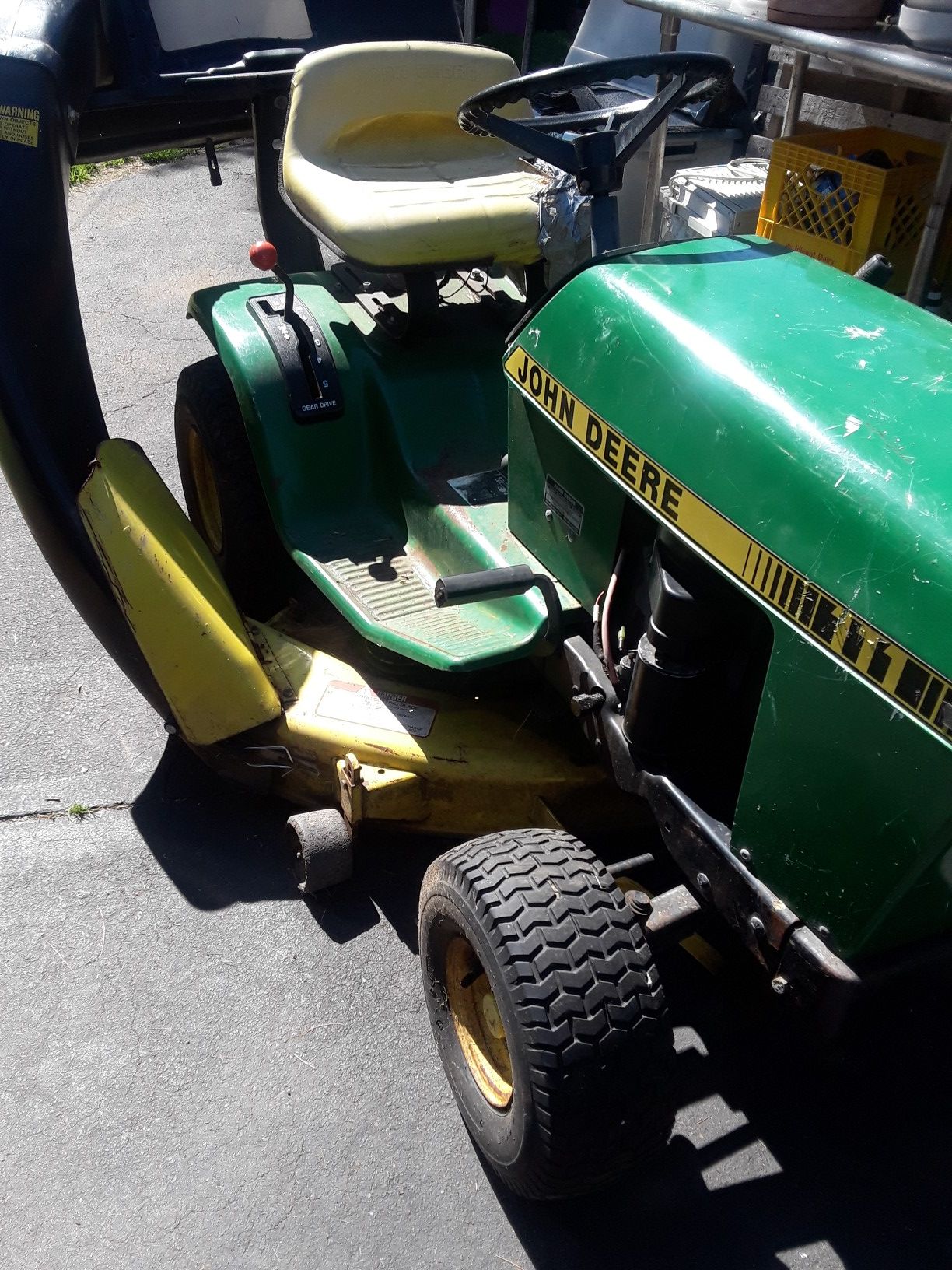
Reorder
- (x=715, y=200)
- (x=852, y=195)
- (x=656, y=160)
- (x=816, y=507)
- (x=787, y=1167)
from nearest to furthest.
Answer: (x=816, y=507), (x=787, y=1167), (x=852, y=195), (x=715, y=200), (x=656, y=160)

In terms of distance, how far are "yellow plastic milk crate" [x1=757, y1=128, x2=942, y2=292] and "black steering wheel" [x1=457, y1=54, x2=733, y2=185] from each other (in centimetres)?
147

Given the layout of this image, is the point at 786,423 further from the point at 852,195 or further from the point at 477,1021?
the point at 852,195

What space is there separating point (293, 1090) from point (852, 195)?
2.83m

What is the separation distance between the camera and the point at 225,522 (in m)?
2.83

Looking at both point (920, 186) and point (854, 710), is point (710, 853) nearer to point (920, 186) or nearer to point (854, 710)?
point (854, 710)

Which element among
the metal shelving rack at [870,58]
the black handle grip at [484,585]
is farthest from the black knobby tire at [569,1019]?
the metal shelving rack at [870,58]

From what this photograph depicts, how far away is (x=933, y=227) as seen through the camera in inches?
122

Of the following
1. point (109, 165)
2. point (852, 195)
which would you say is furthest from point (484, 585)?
point (109, 165)

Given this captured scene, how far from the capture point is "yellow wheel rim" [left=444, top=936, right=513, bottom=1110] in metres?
1.85

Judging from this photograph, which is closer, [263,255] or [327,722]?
[327,722]

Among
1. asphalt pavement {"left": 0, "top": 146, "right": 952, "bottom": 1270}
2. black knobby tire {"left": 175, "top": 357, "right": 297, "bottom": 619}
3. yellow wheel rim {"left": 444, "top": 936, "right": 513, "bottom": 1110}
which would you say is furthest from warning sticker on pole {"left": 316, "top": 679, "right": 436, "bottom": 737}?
black knobby tire {"left": 175, "top": 357, "right": 297, "bottom": 619}

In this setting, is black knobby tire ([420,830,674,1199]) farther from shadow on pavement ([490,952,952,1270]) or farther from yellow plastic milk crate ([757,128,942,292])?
yellow plastic milk crate ([757,128,942,292])

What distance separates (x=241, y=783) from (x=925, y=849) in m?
1.47

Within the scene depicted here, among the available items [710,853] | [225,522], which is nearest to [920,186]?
[225,522]
